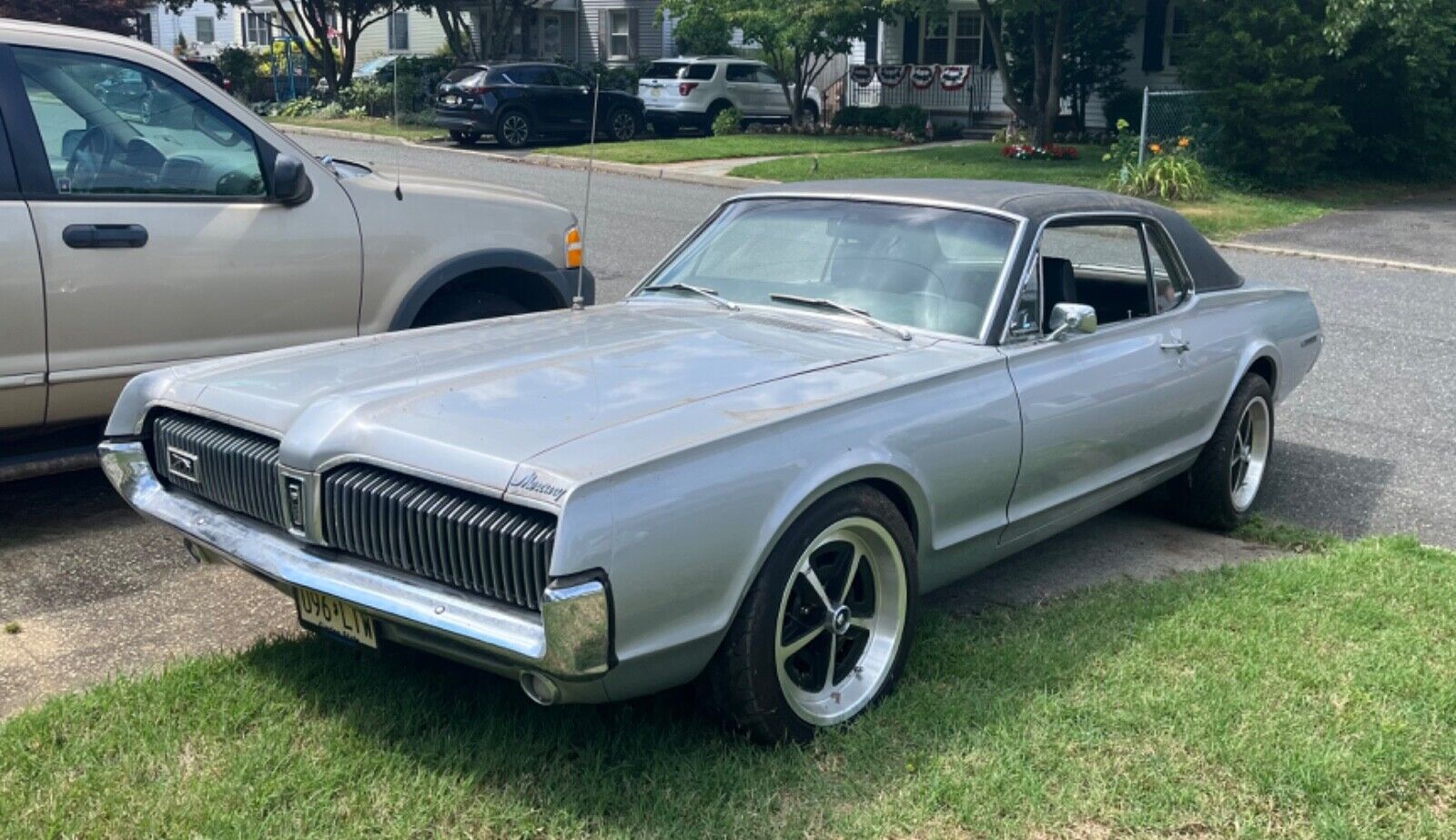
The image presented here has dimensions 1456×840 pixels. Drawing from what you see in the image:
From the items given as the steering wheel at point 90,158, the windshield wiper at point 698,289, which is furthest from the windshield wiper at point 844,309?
the steering wheel at point 90,158

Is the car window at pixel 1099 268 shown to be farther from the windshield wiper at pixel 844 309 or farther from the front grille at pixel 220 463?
the front grille at pixel 220 463

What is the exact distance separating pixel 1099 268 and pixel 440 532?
149 inches

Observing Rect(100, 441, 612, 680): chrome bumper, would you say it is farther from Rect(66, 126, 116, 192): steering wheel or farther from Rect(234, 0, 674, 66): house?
Rect(234, 0, 674, 66): house

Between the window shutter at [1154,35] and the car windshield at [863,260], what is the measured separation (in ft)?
82.2

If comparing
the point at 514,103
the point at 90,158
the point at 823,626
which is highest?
the point at 514,103

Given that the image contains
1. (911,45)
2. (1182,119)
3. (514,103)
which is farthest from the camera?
(911,45)

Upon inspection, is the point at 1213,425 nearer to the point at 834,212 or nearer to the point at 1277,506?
the point at 1277,506

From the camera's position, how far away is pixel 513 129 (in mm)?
25547

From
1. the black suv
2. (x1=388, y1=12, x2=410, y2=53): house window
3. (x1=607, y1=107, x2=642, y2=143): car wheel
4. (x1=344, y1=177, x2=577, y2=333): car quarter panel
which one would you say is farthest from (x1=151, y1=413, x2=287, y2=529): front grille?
(x1=388, y1=12, x2=410, y2=53): house window

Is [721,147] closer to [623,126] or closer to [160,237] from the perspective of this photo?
[623,126]

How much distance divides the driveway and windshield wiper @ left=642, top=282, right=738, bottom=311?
11868mm

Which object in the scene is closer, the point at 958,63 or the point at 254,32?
the point at 958,63

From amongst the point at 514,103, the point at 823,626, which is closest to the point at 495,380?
the point at 823,626

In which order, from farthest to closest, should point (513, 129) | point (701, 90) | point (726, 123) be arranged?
point (701, 90) < point (726, 123) < point (513, 129)
